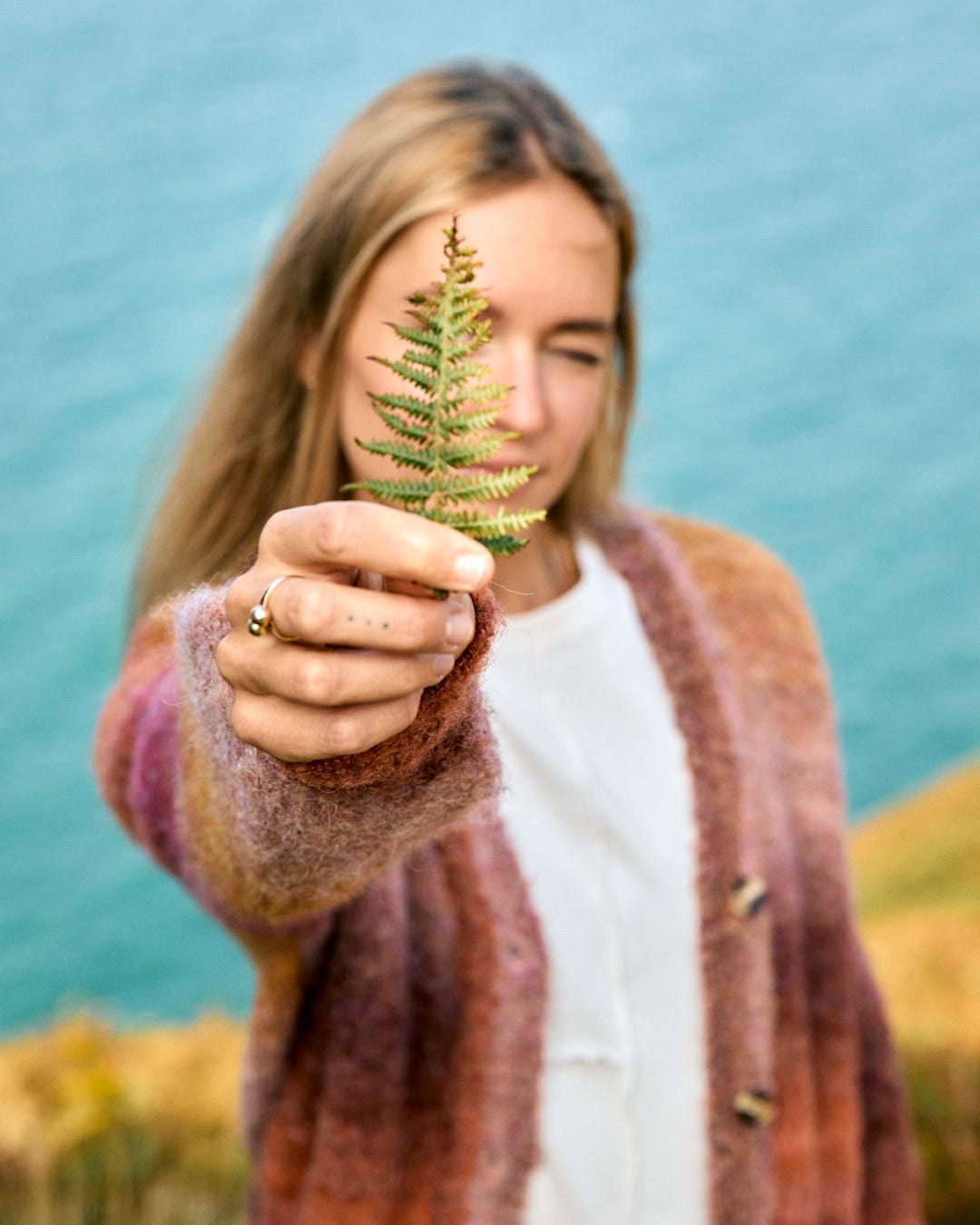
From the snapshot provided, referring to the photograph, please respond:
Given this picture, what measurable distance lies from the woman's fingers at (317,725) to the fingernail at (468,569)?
71 mm

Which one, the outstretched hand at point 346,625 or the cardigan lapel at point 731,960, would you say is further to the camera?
the cardigan lapel at point 731,960

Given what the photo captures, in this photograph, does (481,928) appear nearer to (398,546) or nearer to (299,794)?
(299,794)

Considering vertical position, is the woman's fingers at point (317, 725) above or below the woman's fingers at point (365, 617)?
below

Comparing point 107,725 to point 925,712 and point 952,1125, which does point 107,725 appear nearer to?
point 952,1125

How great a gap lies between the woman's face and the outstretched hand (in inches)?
14.1

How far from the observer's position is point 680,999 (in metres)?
1.03

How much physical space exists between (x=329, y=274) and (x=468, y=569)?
2.03 ft

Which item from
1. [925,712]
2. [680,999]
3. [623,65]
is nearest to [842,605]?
[925,712]

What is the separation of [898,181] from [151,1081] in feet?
7.87

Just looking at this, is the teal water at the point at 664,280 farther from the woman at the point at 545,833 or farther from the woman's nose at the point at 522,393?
the woman's nose at the point at 522,393

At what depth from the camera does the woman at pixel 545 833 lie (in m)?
0.89

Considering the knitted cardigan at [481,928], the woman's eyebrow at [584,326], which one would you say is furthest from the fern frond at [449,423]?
the woman's eyebrow at [584,326]

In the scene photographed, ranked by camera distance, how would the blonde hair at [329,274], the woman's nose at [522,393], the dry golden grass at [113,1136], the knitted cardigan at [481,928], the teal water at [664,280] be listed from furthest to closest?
the teal water at [664,280] < the dry golden grass at [113,1136] < the blonde hair at [329,274] < the woman's nose at [522,393] < the knitted cardigan at [481,928]

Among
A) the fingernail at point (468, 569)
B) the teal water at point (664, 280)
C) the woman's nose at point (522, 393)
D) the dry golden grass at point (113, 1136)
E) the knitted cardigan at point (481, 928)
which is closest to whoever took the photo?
the fingernail at point (468, 569)
